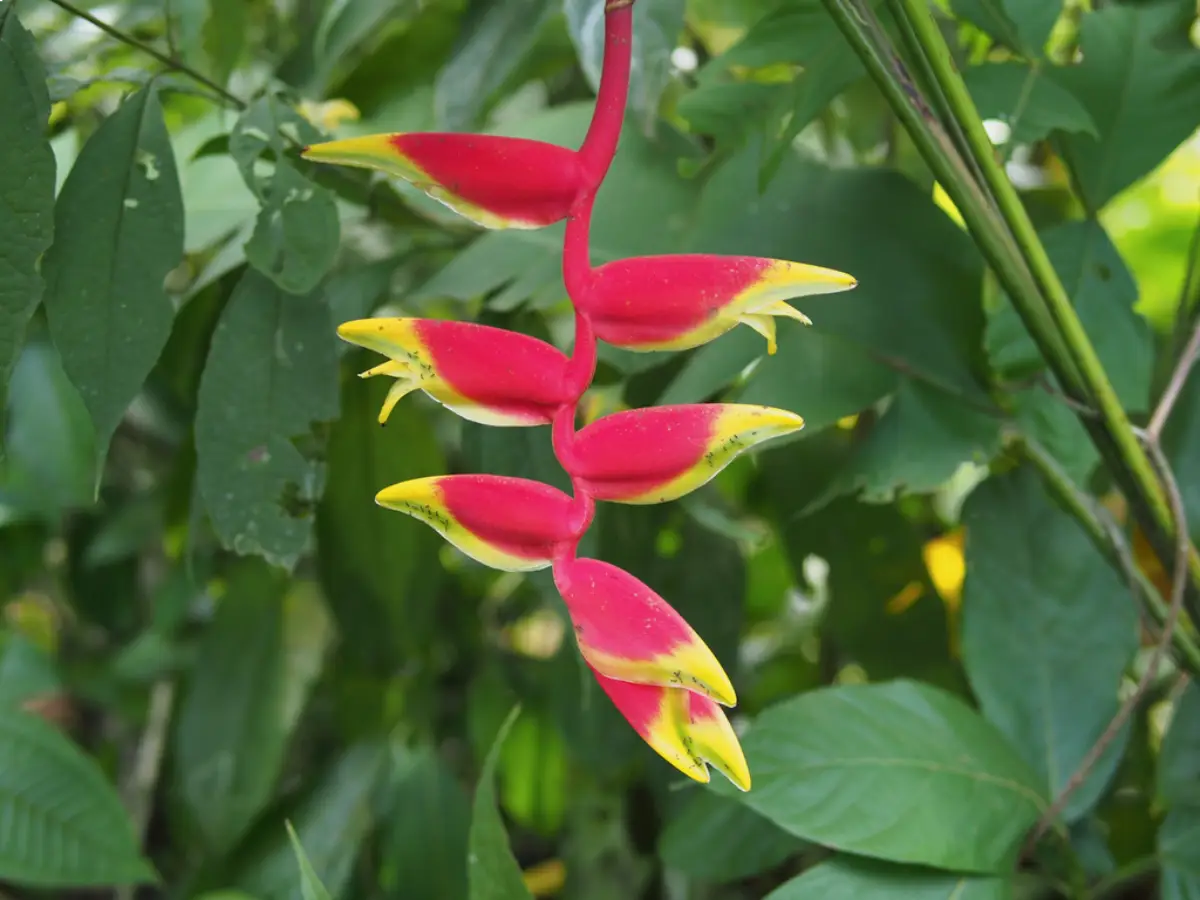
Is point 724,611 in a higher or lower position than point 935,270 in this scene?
lower

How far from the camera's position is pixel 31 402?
0.69 metres

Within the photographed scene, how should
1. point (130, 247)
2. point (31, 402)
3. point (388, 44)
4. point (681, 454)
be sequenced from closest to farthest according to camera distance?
point (681, 454), point (130, 247), point (388, 44), point (31, 402)

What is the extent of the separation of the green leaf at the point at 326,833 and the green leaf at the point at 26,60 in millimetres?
494

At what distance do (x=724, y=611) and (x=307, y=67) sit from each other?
0.40 metres

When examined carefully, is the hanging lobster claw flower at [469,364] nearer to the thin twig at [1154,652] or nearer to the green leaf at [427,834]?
the thin twig at [1154,652]

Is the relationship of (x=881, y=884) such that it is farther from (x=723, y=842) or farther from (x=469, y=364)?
(x=469, y=364)

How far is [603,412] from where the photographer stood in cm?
52

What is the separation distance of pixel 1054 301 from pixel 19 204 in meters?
0.32

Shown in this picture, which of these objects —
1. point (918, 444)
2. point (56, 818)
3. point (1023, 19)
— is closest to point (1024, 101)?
point (1023, 19)

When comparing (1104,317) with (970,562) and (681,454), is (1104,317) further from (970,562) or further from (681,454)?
(681,454)

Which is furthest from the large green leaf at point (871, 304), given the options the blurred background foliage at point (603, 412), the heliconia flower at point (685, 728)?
the heliconia flower at point (685, 728)

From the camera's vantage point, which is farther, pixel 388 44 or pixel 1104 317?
pixel 388 44

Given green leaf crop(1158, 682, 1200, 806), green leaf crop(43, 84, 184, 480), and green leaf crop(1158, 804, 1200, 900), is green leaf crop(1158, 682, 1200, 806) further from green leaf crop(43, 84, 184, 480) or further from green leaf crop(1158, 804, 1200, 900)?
green leaf crop(43, 84, 184, 480)

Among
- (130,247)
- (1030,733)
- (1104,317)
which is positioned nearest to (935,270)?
(1104,317)
